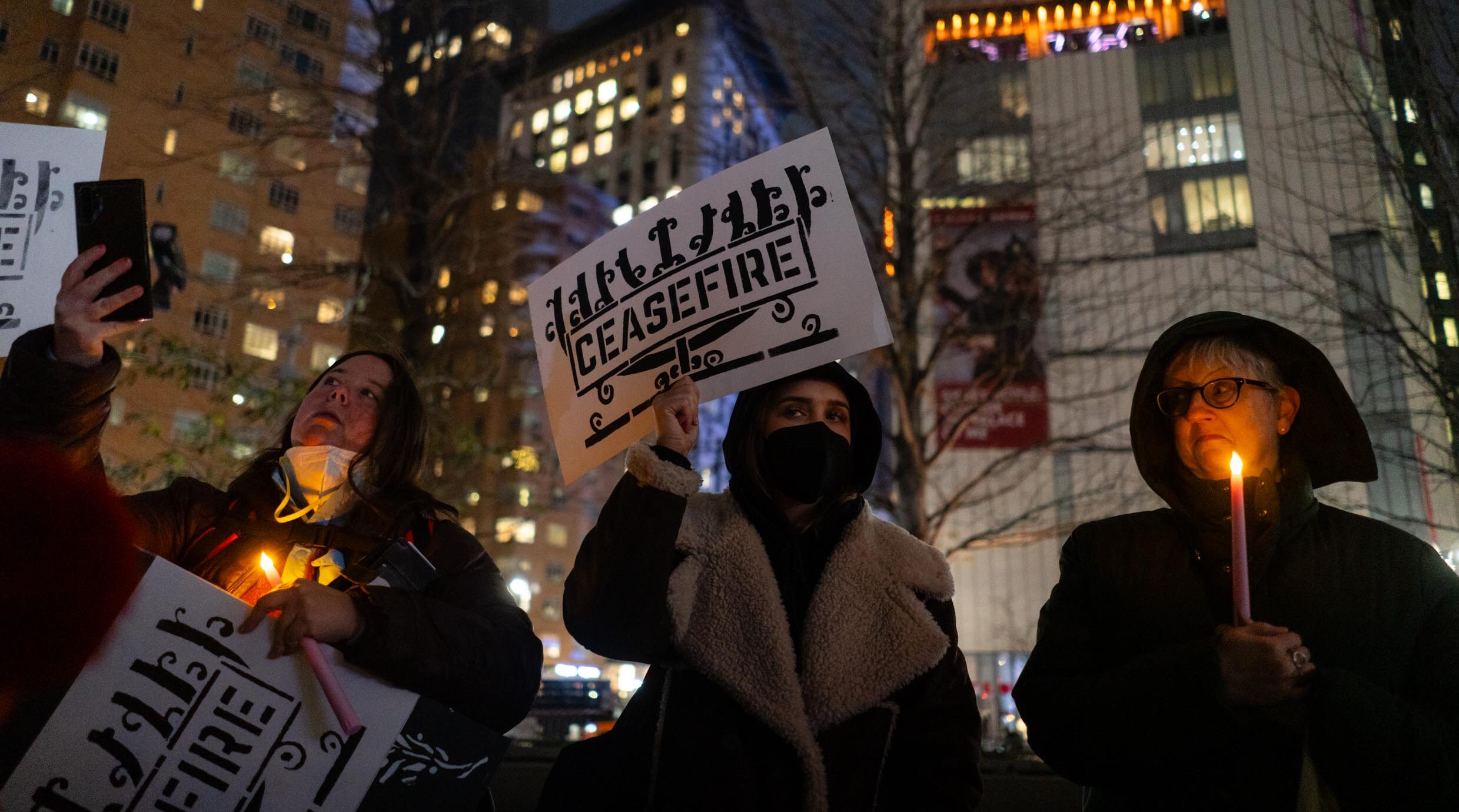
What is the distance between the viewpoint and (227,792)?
2.04m

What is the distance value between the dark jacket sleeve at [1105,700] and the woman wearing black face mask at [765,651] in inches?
8.5

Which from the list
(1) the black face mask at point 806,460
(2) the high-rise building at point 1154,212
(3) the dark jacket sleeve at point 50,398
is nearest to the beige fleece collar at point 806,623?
(1) the black face mask at point 806,460

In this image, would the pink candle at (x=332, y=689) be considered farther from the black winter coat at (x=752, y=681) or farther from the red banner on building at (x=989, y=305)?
the red banner on building at (x=989, y=305)

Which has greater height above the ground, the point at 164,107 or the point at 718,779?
the point at 164,107

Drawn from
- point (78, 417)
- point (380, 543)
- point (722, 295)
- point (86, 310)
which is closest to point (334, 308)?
point (86, 310)

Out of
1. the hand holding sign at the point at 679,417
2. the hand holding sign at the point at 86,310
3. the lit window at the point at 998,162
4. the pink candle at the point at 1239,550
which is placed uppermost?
the lit window at the point at 998,162

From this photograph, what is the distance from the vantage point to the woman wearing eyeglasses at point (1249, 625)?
2160 millimetres

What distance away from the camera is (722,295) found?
3107 mm

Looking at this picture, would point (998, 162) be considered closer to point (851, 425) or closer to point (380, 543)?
point (851, 425)

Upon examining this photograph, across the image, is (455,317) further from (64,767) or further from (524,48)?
(64,767)

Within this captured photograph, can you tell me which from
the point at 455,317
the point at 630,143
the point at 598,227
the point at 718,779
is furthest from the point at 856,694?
the point at 630,143

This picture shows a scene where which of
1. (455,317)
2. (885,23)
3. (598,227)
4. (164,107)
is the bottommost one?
(455,317)

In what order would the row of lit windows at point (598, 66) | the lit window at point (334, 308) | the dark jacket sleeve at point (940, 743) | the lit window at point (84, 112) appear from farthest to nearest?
1. the row of lit windows at point (598, 66)
2. the lit window at point (334, 308)
3. the lit window at point (84, 112)
4. the dark jacket sleeve at point (940, 743)

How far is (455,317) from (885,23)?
548cm
